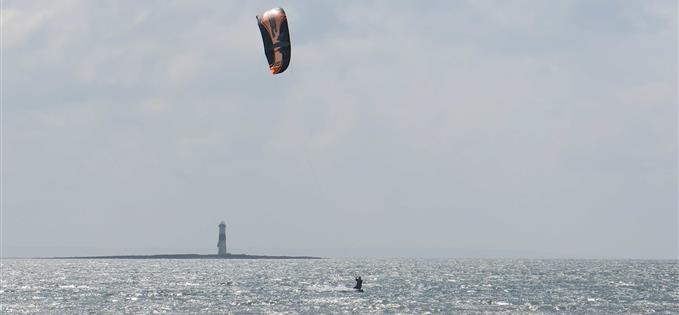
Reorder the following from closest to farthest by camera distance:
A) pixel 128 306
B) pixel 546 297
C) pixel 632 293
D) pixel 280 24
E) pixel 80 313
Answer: pixel 280 24 < pixel 80 313 < pixel 128 306 < pixel 546 297 < pixel 632 293

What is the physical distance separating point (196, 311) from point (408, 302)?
63.9 ft

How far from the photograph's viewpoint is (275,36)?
155ft

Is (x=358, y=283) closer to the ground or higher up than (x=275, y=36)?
closer to the ground

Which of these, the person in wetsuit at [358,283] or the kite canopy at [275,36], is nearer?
the kite canopy at [275,36]

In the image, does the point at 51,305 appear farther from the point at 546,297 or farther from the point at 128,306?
the point at 546,297

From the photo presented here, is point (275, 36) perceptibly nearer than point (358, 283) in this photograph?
Yes

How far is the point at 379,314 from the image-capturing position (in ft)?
259

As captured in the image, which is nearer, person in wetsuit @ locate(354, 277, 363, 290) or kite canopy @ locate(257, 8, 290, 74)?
kite canopy @ locate(257, 8, 290, 74)

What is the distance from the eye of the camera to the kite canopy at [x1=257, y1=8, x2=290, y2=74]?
47.0 metres

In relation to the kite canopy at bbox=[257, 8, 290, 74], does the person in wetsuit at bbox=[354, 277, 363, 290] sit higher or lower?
lower

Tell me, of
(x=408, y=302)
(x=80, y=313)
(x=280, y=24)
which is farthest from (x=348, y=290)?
(x=280, y=24)

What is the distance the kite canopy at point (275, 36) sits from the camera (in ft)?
154

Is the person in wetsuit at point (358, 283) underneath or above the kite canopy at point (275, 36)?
underneath

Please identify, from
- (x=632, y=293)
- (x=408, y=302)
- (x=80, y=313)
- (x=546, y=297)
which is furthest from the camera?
(x=632, y=293)
